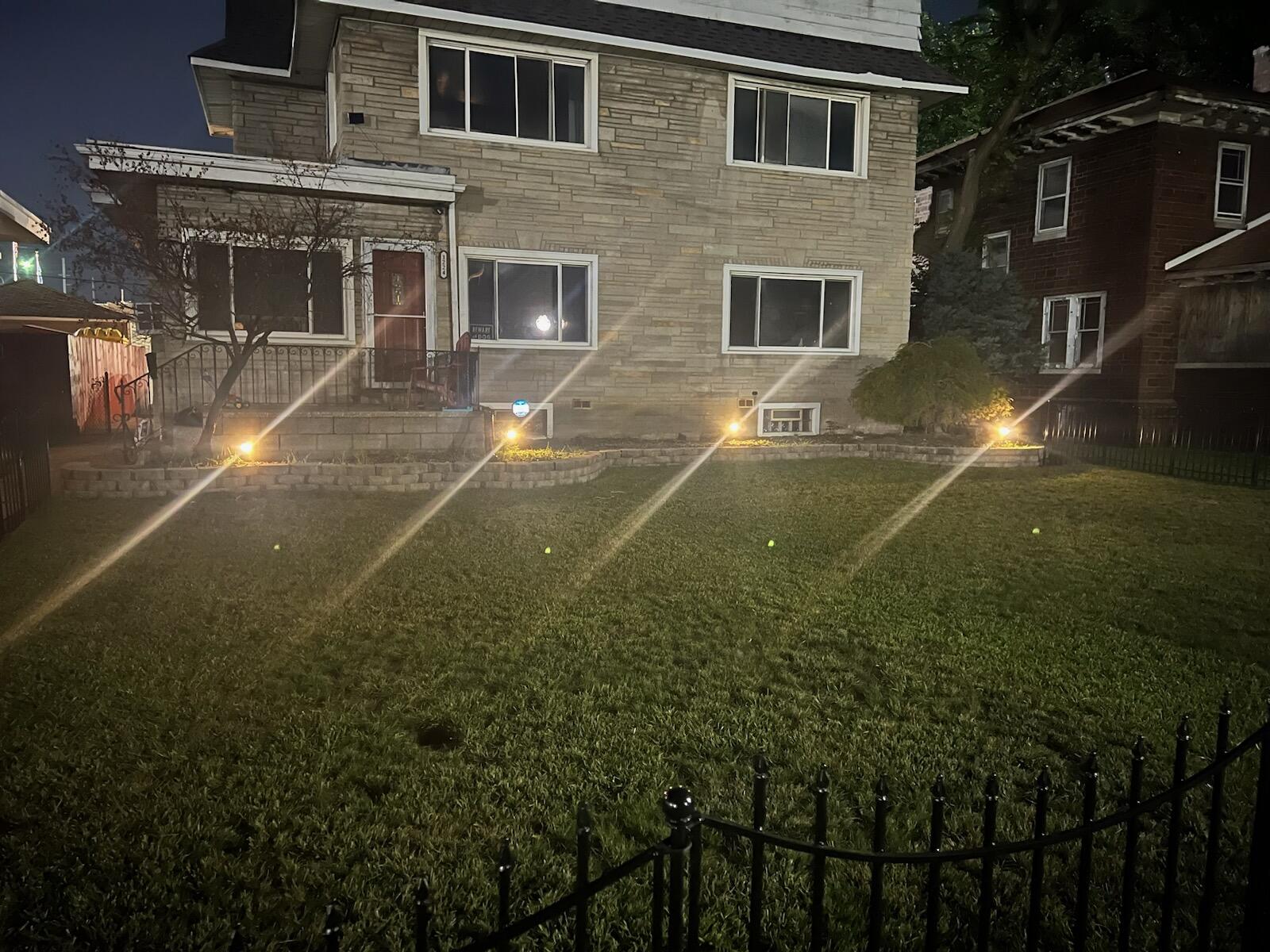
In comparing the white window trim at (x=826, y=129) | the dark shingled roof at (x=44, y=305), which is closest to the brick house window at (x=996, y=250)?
the white window trim at (x=826, y=129)

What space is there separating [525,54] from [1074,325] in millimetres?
15501

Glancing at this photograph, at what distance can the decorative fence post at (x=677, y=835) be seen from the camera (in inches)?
73.6

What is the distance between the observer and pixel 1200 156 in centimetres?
1922

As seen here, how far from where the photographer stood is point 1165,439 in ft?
61.7

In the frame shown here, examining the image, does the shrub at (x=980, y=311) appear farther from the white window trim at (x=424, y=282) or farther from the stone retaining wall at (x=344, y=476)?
the white window trim at (x=424, y=282)

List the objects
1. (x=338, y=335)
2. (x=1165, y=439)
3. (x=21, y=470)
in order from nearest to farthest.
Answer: (x=21, y=470) → (x=338, y=335) → (x=1165, y=439)

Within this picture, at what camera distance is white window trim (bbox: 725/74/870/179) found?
1562cm

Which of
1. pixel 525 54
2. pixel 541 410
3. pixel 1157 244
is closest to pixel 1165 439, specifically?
pixel 1157 244

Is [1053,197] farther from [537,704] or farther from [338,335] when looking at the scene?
[537,704]

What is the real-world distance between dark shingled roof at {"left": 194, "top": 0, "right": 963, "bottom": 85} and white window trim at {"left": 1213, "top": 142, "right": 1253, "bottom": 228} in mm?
8058

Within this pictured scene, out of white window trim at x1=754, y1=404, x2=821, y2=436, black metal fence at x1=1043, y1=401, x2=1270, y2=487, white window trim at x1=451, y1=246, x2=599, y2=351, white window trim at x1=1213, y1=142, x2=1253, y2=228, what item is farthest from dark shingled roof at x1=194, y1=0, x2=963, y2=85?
white window trim at x1=1213, y1=142, x2=1253, y2=228

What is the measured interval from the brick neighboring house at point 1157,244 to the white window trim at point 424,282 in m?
14.8

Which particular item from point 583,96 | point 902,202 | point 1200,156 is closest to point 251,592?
point 583,96

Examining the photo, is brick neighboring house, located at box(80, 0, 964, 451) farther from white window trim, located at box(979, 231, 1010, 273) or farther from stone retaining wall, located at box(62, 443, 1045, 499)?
white window trim, located at box(979, 231, 1010, 273)
